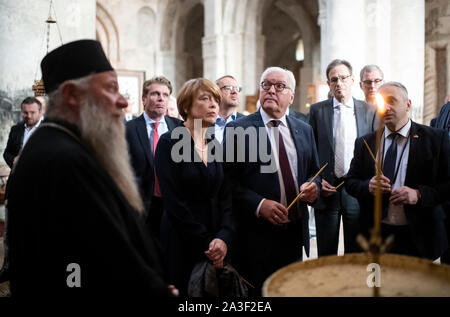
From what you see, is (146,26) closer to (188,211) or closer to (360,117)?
(360,117)

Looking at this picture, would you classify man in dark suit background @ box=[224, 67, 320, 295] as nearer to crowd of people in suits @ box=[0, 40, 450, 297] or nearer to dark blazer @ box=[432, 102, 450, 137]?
crowd of people in suits @ box=[0, 40, 450, 297]

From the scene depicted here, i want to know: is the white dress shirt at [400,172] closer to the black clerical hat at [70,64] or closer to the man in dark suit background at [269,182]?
the man in dark suit background at [269,182]

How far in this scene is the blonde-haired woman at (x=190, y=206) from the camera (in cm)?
317

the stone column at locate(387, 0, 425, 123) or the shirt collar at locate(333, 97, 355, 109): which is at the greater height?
the stone column at locate(387, 0, 425, 123)

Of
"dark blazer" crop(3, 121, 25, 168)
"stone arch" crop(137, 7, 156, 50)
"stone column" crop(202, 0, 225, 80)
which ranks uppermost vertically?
"stone arch" crop(137, 7, 156, 50)

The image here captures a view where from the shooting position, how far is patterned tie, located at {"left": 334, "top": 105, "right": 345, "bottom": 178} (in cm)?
443

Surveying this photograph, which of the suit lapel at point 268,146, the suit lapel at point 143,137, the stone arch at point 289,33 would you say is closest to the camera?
the suit lapel at point 268,146

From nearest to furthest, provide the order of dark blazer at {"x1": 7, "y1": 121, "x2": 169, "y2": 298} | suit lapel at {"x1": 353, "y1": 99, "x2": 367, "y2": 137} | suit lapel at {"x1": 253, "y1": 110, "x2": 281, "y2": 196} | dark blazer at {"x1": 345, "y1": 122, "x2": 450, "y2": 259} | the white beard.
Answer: dark blazer at {"x1": 7, "y1": 121, "x2": 169, "y2": 298} → the white beard → dark blazer at {"x1": 345, "y1": 122, "x2": 450, "y2": 259} → suit lapel at {"x1": 253, "y1": 110, "x2": 281, "y2": 196} → suit lapel at {"x1": 353, "y1": 99, "x2": 367, "y2": 137}

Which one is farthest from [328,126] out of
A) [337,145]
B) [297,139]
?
[297,139]

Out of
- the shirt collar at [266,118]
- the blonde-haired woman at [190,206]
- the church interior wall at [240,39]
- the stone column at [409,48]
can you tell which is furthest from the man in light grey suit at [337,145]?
the stone column at [409,48]

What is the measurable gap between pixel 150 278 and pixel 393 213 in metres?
2.24

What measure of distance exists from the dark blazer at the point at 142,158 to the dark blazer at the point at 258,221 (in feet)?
3.16

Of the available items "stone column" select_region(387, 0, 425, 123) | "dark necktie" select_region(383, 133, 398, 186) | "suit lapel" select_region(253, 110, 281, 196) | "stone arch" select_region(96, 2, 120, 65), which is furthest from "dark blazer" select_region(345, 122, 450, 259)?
"stone arch" select_region(96, 2, 120, 65)

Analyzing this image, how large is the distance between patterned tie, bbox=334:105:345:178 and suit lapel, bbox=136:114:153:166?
5.44 feet
